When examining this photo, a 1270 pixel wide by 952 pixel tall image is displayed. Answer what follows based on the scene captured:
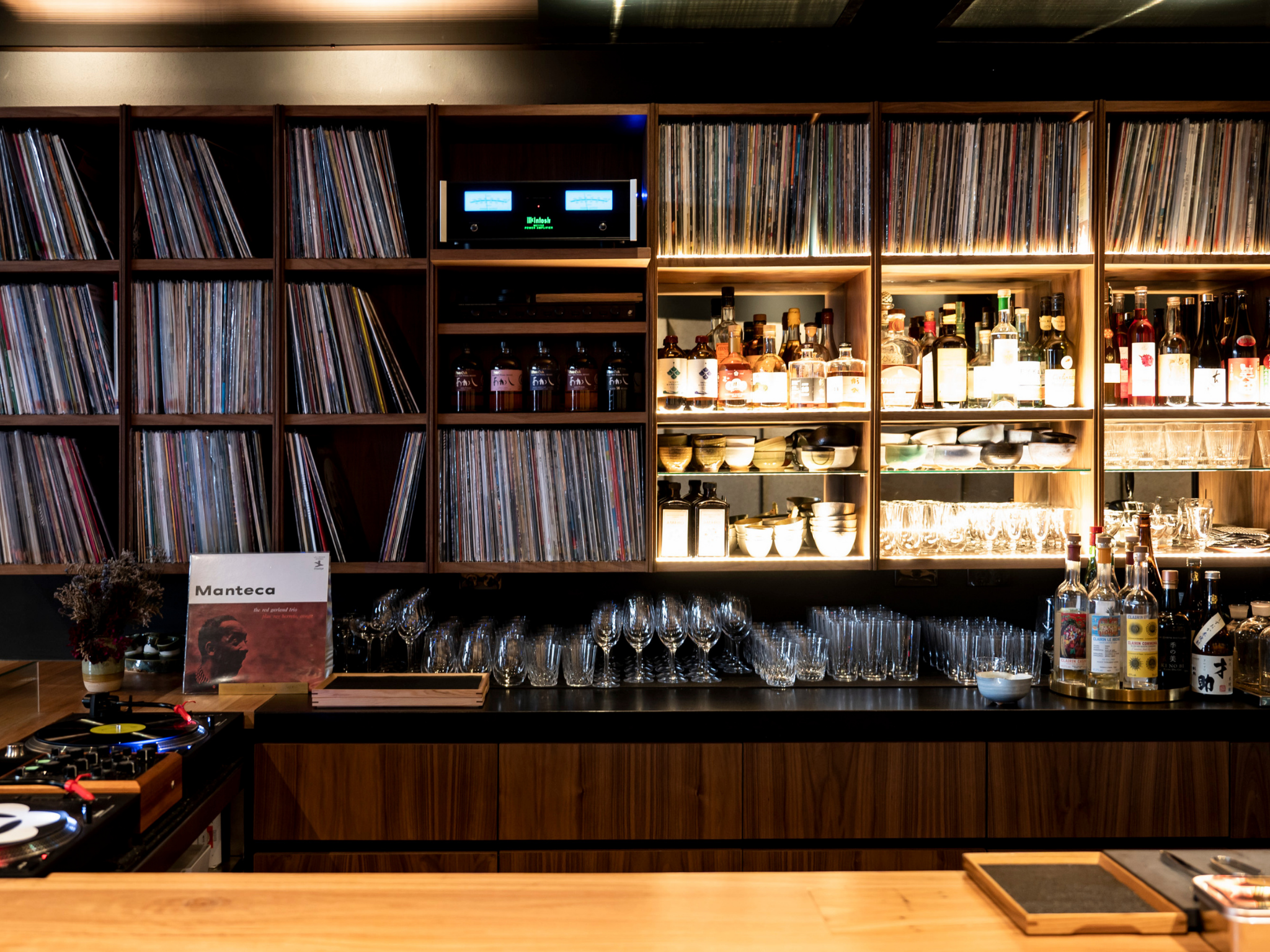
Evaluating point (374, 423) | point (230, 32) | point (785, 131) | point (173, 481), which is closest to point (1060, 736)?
point (785, 131)

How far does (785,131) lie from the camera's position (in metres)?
2.62

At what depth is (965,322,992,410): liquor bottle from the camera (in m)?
2.66

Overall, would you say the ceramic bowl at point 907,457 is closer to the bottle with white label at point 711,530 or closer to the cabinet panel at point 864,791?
the bottle with white label at point 711,530

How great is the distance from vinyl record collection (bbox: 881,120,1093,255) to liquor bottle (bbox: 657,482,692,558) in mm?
951

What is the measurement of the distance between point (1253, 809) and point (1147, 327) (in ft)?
4.33

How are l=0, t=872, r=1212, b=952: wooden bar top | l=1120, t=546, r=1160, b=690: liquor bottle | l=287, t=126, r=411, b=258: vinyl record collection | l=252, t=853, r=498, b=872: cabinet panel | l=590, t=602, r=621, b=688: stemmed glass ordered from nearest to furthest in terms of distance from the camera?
l=0, t=872, r=1212, b=952: wooden bar top
l=252, t=853, r=498, b=872: cabinet panel
l=1120, t=546, r=1160, b=690: liquor bottle
l=590, t=602, r=621, b=688: stemmed glass
l=287, t=126, r=411, b=258: vinyl record collection

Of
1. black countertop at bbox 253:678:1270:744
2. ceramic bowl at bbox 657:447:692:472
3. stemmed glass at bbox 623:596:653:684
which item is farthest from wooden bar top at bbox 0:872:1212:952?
ceramic bowl at bbox 657:447:692:472

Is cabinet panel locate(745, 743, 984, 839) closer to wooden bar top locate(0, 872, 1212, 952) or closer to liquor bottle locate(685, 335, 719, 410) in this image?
liquor bottle locate(685, 335, 719, 410)

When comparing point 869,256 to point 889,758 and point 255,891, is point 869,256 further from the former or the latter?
point 255,891

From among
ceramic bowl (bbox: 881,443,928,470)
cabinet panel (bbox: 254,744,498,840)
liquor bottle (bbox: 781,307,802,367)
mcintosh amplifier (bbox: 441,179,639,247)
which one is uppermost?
mcintosh amplifier (bbox: 441,179,639,247)

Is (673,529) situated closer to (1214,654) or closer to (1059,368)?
(1059,368)

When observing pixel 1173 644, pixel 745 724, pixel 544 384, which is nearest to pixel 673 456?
pixel 544 384

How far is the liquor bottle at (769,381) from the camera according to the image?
2.64 metres

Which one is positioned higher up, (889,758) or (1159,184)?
(1159,184)
